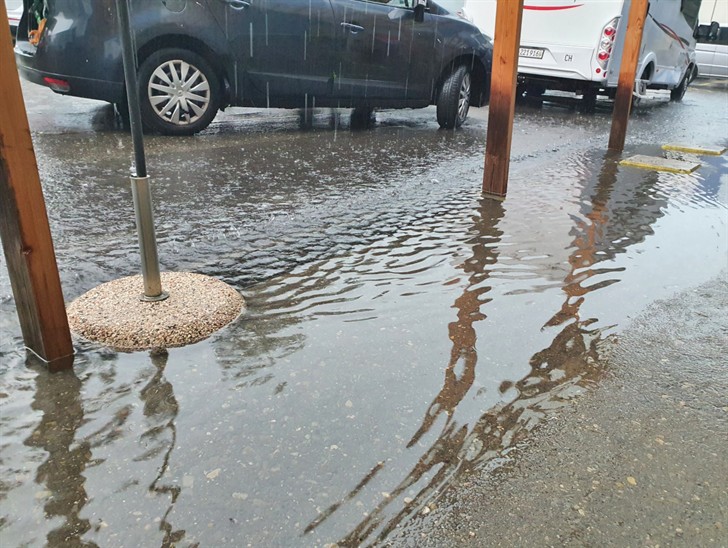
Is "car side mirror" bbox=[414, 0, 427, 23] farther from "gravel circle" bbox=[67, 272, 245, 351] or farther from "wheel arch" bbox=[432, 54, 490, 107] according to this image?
"gravel circle" bbox=[67, 272, 245, 351]

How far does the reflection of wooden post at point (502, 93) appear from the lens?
4637 millimetres

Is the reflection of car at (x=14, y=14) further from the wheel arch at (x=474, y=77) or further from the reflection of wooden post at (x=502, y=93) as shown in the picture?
the reflection of wooden post at (x=502, y=93)

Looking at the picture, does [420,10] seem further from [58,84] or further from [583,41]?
[58,84]

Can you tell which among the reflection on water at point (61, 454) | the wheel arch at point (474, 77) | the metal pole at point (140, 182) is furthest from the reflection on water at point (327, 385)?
the wheel arch at point (474, 77)

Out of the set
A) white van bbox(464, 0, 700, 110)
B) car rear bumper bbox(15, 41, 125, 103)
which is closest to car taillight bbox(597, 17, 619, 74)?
white van bbox(464, 0, 700, 110)

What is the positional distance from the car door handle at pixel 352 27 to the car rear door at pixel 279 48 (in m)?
0.13

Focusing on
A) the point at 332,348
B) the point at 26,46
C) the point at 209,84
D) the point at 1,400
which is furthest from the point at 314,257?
the point at 26,46

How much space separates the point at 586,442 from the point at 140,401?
1.61 m

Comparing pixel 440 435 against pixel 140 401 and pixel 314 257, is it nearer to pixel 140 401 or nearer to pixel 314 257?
pixel 140 401

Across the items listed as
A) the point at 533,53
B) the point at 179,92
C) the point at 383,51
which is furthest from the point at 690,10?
the point at 179,92

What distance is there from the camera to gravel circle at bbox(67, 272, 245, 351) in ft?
8.82

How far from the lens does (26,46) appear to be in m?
6.07

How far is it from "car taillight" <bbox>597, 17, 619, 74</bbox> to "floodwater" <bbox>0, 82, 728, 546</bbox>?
182 inches

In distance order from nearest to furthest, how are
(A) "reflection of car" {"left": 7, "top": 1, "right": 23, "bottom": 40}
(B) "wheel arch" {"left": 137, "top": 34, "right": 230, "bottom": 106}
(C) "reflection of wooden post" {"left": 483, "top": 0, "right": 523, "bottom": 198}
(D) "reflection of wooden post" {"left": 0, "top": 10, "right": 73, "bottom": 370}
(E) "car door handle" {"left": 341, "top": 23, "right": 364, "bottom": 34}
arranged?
(D) "reflection of wooden post" {"left": 0, "top": 10, "right": 73, "bottom": 370}
(C) "reflection of wooden post" {"left": 483, "top": 0, "right": 523, "bottom": 198}
(B) "wheel arch" {"left": 137, "top": 34, "right": 230, "bottom": 106}
(E) "car door handle" {"left": 341, "top": 23, "right": 364, "bottom": 34}
(A) "reflection of car" {"left": 7, "top": 1, "right": 23, "bottom": 40}
